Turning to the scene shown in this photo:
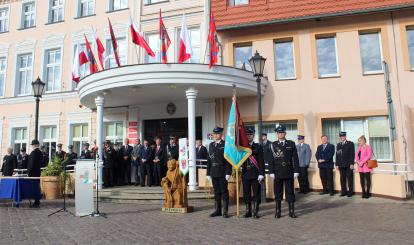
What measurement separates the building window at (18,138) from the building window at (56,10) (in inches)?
235

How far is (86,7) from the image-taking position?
18.9 m

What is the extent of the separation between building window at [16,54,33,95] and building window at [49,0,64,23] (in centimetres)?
236

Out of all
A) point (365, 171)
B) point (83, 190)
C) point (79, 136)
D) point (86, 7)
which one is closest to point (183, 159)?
point (83, 190)

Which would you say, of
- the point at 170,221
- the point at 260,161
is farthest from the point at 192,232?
the point at 260,161

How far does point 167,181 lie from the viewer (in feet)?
31.4

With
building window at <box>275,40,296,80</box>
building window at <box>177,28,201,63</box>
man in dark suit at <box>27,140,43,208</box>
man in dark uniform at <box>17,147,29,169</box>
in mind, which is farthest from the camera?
building window at <box>177,28,201,63</box>

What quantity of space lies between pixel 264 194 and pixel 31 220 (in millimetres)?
6262

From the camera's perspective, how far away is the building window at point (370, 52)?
14562 mm

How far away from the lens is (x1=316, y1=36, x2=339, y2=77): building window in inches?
590

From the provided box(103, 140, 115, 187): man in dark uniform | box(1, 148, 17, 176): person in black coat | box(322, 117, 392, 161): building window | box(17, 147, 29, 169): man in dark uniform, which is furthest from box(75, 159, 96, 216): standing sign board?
box(322, 117, 392, 161): building window

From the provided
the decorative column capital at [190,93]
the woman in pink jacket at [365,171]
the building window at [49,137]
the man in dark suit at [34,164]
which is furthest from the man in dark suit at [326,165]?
the building window at [49,137]

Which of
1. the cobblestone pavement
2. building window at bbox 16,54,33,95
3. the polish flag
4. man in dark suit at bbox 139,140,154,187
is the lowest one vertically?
the cobblestone pavement

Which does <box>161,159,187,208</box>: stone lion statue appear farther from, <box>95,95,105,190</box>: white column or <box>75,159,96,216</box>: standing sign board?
<box>95,95,105,190</box>: white column

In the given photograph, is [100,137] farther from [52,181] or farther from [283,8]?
[283,8]
